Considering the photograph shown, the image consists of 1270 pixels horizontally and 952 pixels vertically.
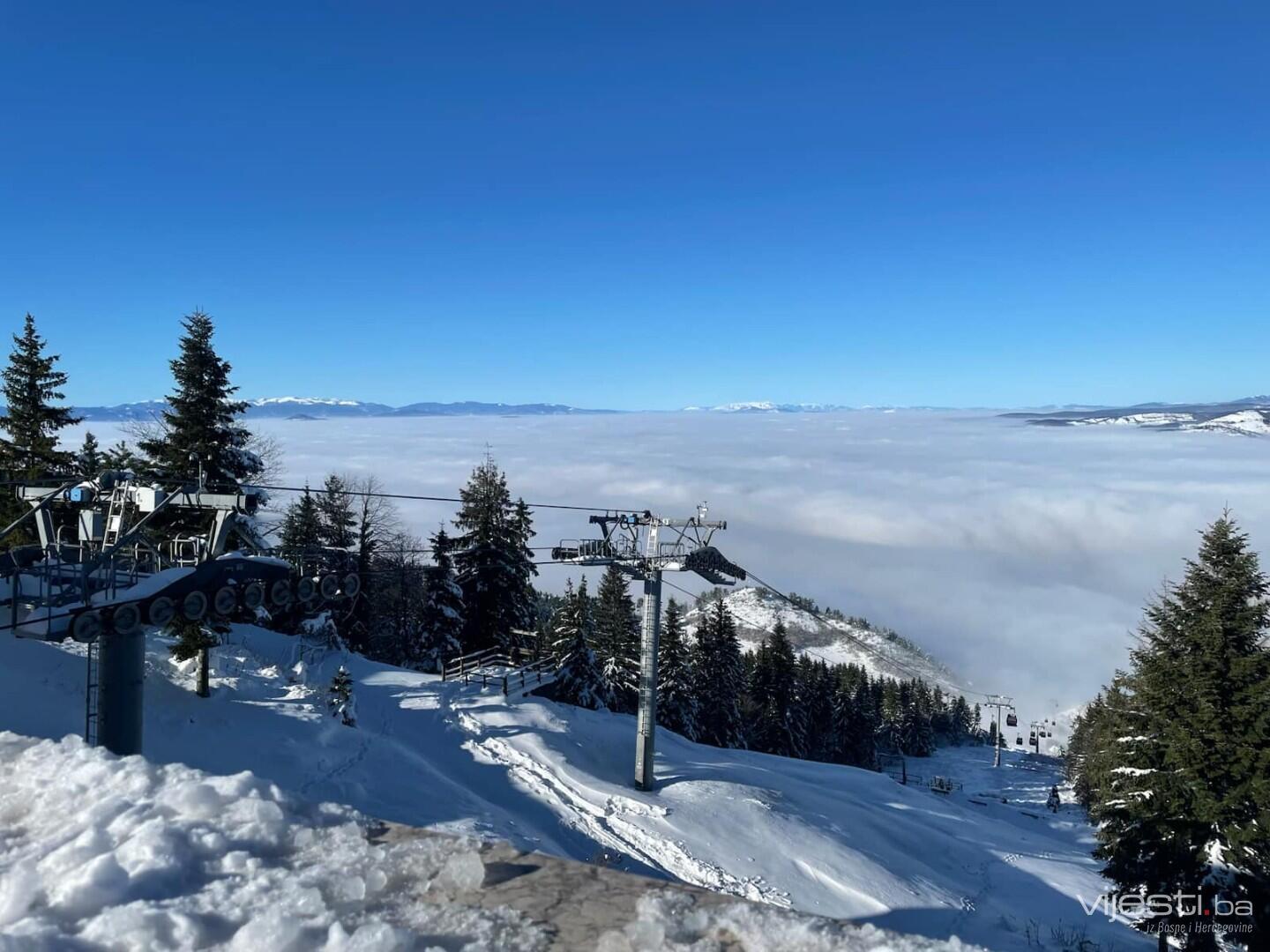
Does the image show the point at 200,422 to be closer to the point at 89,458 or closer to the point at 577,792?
the point at 577,792

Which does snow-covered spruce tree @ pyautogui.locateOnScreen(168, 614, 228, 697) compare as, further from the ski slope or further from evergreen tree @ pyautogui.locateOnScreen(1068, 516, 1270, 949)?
evergreen tree @ pyautogui.locateOnScreen(1068, 516, 1270, 949)

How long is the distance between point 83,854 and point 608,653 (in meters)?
44.7

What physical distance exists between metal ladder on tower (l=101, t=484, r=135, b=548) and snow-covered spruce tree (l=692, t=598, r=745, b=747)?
42431mm

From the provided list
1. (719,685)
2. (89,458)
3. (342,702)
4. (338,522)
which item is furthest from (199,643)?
(719,685)

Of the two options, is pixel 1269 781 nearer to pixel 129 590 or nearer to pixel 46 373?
pixel 129 590

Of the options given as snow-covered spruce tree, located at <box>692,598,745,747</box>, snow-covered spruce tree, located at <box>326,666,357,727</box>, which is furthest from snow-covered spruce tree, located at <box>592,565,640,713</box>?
snow-covered spruce tree, located at <box>326,666,357,727</box>

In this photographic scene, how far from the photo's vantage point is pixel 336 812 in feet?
14.3

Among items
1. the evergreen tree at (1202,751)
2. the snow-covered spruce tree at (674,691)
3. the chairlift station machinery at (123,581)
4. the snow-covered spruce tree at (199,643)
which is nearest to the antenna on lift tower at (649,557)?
the chairlift station machinery at (123,581)

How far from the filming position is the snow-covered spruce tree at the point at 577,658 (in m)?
40.5

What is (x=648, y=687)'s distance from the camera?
23891 millimetres

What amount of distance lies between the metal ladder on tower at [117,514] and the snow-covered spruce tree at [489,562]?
26.2m

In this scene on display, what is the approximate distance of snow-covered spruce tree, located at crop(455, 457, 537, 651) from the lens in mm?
42156

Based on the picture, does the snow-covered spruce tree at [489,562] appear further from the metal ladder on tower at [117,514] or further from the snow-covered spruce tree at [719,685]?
the metal ladder on tower at [117,514]

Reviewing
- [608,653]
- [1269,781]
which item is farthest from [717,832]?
[608,653]
